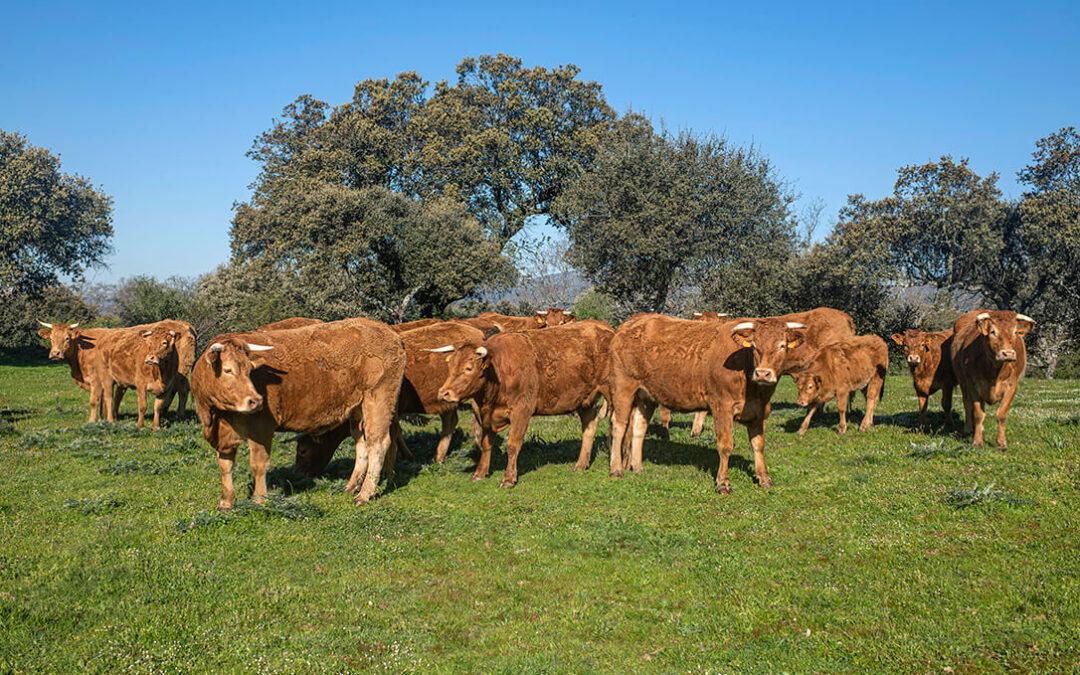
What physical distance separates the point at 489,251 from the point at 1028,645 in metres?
36.9

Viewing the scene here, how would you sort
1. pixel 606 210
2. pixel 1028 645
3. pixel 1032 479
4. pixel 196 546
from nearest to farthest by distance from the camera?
pixel 1028 645
pixel 196 546
pixel 1032 479
pixel 606 210

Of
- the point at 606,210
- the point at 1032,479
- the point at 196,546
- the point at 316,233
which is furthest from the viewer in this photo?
the point at 316,233

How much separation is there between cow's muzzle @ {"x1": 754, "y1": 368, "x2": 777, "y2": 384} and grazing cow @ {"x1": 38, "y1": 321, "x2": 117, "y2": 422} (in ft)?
55.8

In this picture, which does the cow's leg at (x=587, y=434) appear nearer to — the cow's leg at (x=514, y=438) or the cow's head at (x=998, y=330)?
the cow's leg at (x=514, y=438)

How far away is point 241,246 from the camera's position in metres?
59.4

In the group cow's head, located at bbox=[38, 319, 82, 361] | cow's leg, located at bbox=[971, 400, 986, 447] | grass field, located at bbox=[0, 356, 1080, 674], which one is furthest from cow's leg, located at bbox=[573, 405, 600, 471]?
cow's head, located at bbox=[38, 319, 82, 361]

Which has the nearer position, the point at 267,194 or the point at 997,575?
the point at 997,575

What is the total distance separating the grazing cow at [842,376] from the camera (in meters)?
16.8

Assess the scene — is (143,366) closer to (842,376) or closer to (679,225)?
(842,376)

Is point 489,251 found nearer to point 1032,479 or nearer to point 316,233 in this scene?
point 316,233

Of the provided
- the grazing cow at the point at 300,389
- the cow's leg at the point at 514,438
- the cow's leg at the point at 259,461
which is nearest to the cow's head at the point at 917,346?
the cow's leg at the point at 514,438

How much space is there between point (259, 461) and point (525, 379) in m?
4.41

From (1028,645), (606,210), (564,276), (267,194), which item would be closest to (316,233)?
(606,210)

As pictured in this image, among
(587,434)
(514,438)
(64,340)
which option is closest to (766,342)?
(587,434)
